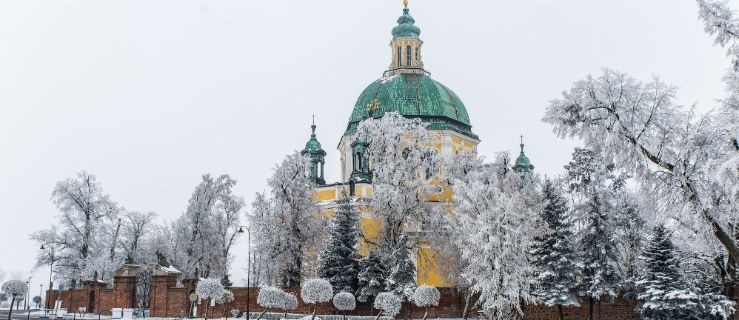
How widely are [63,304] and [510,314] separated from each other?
3183 centimetres

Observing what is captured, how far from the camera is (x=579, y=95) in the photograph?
52.5 ft

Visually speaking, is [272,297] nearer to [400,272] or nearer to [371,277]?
[371,277]

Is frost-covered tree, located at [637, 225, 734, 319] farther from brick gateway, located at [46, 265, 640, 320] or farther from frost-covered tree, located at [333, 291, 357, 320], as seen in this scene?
frost-covered tree, located at [333, 291, 357, 320]

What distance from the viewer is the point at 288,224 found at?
37.1 metres

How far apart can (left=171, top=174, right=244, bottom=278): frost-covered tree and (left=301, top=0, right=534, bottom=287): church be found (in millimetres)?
5992

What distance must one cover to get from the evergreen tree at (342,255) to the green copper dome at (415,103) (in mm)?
13698

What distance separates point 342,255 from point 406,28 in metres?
26.2

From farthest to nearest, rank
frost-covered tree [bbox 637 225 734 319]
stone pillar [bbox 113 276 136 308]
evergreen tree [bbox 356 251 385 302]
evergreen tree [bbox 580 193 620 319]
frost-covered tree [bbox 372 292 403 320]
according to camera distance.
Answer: stone pillar [bbox 113 276 136 308] → evergreen tree [bbox 356 251 385 302] → evergreen tree [bbox 580 193 620 319] → frost-covered tree [bbox 372 292 403 320] → frost-covered tree [bbox 637 225 734 319]

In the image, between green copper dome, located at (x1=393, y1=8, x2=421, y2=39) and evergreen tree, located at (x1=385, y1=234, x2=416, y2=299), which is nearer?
evergreen tree, located at (x1=385, y1=234, x2=416, y2=299)

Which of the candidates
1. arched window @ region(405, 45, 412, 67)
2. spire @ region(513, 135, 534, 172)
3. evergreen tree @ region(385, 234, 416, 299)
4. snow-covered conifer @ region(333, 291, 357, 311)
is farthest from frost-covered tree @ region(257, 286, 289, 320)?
spire @ region(513, 135, 534, 172)

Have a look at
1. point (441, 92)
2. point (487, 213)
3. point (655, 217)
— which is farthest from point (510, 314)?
point (441, 92)

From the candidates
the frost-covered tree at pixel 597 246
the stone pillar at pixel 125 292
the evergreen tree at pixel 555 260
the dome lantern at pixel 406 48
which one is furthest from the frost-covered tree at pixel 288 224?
the dome lantern at pixel 406 48

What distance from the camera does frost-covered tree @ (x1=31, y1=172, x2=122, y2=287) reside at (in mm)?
46812

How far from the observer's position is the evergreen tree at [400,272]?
3359 cm
